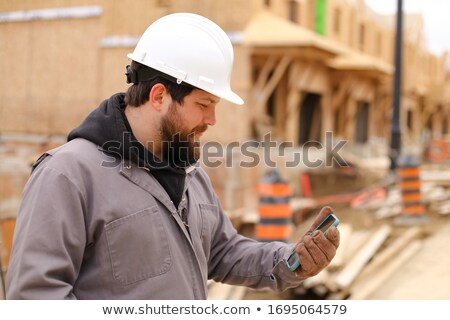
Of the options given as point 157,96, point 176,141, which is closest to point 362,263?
point 176,141

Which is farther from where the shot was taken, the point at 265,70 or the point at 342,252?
the point at 265,70

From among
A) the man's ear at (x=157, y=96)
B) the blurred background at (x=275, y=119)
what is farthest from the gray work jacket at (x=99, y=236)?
the blurred background at (x=275, y=119)

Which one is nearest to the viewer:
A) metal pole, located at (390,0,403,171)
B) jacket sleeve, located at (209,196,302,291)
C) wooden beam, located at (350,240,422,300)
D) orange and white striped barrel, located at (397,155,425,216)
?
jacket sleeve, located at (209,196,302,291)

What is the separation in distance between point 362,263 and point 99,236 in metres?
5.91

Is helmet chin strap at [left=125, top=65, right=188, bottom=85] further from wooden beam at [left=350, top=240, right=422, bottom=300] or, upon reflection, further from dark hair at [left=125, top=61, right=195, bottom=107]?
wooden beam at [left=350, top=240, right=422, bottom=300]

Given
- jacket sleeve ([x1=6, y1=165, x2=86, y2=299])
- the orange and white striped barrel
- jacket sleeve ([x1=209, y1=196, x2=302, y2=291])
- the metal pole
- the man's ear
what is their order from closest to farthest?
1. jacket sleeve ([x1=6, y1=165, x2=86, y2=299])
2. the man's ear
3. jacket sleeve ([x1=209, y1=196, x2=302, y2=291])
4. the orange and white striped barrel
5. the metal pole

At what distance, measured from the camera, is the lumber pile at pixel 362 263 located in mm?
6496

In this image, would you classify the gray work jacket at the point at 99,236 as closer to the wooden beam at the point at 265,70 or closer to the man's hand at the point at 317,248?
the man's hand at the point at 317,248

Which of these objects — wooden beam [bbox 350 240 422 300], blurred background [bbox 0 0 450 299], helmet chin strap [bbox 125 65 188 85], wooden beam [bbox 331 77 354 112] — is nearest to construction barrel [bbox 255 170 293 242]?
blurred background [bbox 0 0 450 299]

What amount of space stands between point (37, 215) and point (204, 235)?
78 centimetres

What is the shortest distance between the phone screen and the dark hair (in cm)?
75

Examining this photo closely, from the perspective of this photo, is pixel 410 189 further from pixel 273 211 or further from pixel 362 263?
pixel 273 211

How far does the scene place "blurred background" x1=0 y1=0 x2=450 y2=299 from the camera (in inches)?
291

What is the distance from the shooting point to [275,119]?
17.0 m
